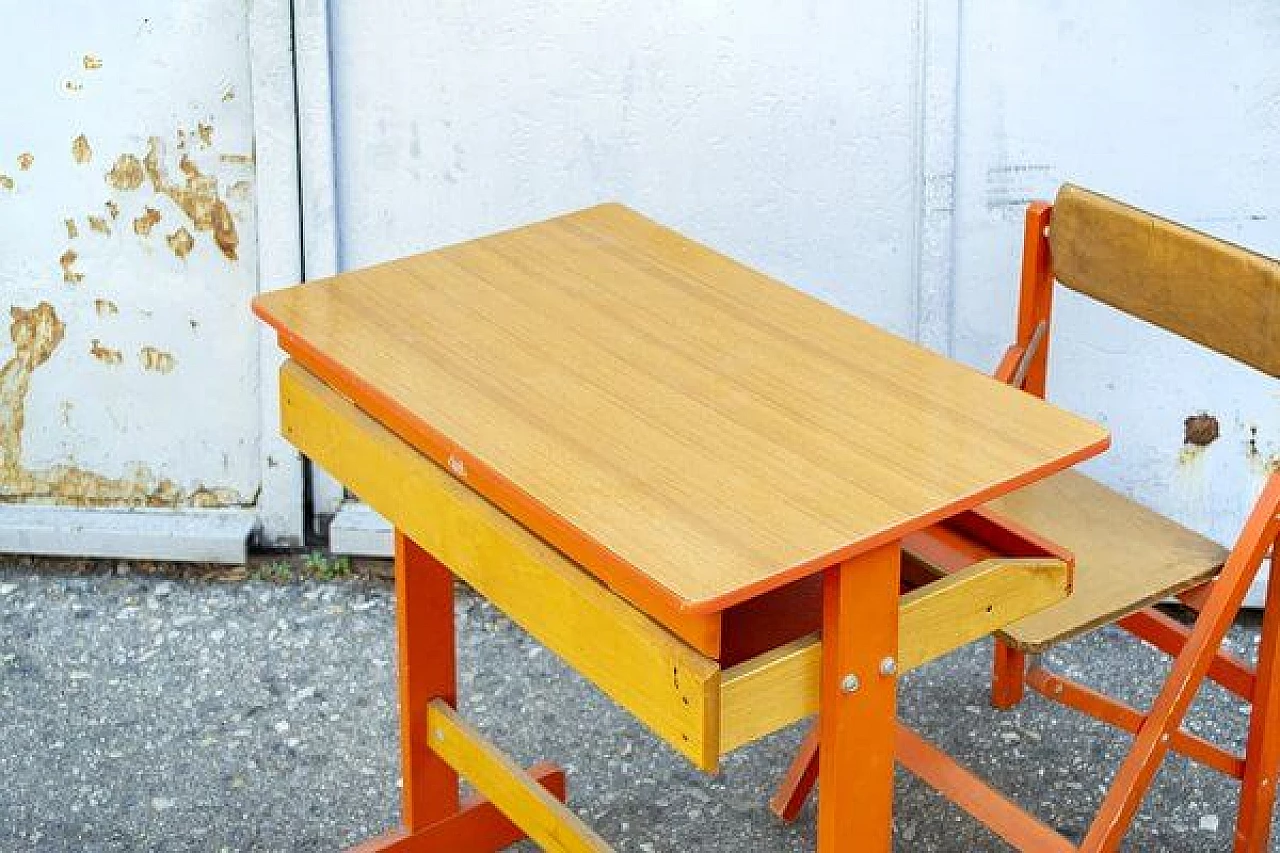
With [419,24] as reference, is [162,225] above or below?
below

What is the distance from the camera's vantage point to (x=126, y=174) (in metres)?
4.71

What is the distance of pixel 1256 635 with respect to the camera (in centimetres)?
466

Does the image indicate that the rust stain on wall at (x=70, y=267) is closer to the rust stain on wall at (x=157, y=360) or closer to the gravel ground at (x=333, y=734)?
the rust stain on wall at (x=157, y=360)

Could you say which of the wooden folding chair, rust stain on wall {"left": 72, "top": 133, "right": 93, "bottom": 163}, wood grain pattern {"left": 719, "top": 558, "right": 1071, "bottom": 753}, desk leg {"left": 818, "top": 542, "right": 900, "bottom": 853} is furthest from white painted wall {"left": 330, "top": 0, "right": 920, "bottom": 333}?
desk leg {"left": 818, "top": 542, "right": 900, "bottom": 853}

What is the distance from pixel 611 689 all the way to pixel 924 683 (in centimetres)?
156

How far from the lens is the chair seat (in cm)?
356

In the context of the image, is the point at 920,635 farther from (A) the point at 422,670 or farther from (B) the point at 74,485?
(B) the point at 74,485

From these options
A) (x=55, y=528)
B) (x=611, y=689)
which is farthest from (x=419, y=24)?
(x=611, y=689)

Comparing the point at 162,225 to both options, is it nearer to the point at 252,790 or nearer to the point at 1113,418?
the point at 252,790

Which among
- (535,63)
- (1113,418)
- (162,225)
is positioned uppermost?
(535,63)

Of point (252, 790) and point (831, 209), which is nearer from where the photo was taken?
point (252, 790)

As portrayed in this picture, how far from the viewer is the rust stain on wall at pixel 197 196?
4691 millimetres

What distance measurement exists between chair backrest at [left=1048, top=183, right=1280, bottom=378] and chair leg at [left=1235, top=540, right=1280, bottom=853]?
0.32m

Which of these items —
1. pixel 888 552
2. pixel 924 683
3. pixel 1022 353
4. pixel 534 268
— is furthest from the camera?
pixel 924 683
